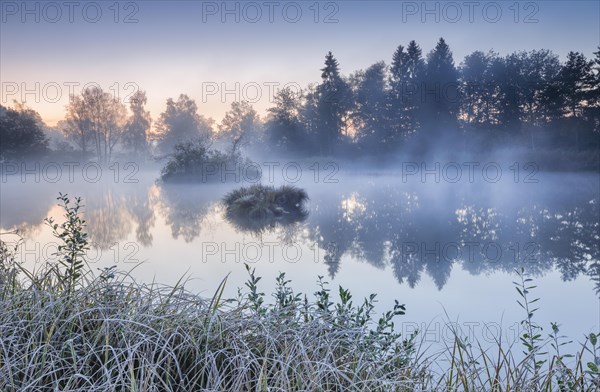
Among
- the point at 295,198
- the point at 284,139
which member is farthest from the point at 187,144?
the point at 284,139

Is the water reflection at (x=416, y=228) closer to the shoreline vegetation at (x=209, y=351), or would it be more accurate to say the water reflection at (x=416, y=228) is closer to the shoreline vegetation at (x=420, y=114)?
the shoreline vegetation at (x=209, y=351)

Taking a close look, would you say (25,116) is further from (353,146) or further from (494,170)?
(494,170)

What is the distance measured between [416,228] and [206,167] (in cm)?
1427

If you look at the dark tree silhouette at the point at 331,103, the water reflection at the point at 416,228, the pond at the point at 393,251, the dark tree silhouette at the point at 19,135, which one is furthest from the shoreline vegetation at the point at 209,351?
the dark tree silhouette at the point at 331,103

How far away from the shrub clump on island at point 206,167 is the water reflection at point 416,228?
640cm

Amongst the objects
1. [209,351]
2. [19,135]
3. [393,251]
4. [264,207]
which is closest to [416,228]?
[393,251]

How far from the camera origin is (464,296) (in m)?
4.43

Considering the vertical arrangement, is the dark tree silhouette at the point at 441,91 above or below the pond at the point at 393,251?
Result: above

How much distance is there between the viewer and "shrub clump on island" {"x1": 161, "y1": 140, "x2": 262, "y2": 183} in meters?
21.0

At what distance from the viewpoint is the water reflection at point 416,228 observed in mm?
6051

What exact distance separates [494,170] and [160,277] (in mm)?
27152

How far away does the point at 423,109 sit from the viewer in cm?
3125

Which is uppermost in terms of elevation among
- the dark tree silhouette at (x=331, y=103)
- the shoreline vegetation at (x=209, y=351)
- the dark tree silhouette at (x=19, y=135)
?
the dark tree silhouette at (x=331, y=103)

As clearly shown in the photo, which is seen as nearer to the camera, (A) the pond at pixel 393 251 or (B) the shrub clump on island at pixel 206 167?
(A) the pond at pixel 393 251
